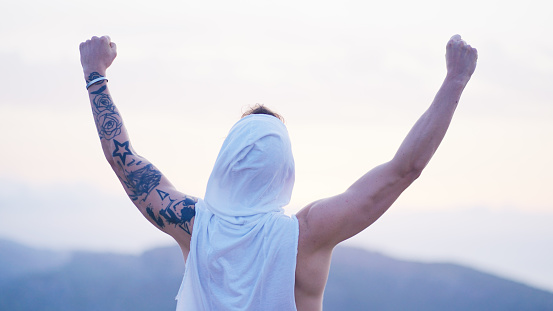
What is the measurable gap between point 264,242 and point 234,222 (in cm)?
16

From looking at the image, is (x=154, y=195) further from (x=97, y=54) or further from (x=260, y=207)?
(x=97, y=54)

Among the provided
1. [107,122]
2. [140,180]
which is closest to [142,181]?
[140,180]

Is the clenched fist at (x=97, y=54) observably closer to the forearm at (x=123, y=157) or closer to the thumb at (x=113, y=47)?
the thumb at (x=113, y=47)

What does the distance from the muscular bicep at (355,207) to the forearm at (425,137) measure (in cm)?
4

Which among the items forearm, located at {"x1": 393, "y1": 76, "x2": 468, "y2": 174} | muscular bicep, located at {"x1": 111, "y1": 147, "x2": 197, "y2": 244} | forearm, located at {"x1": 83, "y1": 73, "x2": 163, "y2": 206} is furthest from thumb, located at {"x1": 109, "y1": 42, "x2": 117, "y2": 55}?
forearm, located at {"x1": 393, "y1": 76, "x2": 468, "y2": 174}

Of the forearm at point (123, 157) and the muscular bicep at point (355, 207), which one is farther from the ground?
the forearm at point (123, 157)

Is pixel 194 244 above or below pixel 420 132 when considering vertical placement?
below

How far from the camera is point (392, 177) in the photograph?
7.52 ft

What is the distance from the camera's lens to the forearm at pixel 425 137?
2260 mm

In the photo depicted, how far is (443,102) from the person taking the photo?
2309 mm

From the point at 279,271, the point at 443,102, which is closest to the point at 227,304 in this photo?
the point at 279,271

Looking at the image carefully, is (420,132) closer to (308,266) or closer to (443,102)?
(443,102)

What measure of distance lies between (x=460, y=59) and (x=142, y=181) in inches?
51.3

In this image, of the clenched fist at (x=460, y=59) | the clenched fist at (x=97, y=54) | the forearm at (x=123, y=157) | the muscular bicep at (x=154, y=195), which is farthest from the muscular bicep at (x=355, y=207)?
the clenched fist at (x=97, y=54)
